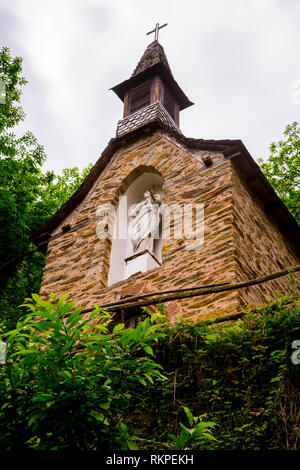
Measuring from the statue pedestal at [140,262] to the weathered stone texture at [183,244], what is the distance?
1.24ft

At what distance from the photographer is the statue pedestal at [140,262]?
31.5 feet

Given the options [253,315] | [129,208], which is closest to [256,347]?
[253,315]

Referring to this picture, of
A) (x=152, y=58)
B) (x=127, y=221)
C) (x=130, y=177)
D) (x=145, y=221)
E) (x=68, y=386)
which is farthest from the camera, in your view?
(x=152, y=58)

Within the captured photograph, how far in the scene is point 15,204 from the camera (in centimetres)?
1252

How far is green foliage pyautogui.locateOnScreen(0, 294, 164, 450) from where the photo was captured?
164 inches

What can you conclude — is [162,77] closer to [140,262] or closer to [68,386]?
[140,262]

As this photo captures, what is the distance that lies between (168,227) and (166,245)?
41cm

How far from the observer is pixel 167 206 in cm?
995

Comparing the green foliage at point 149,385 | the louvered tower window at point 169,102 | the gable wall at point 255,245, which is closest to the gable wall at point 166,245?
the gable wall at point 255,245

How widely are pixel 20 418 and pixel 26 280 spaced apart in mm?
10697

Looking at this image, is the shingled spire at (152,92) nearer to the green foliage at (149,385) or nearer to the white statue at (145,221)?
the white statue at (145,221)

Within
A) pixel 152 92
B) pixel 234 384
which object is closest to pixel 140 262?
pixel 234 384

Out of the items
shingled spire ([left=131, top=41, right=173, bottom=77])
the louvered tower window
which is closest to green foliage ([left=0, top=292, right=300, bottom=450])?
the louvered tower window

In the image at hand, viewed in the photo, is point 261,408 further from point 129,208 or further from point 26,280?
point 26,280
